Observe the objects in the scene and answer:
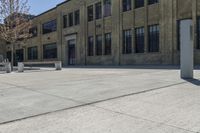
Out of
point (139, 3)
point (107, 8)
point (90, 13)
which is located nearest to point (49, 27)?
point (90, 13)

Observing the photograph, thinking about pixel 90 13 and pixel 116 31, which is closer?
pixel 116 31

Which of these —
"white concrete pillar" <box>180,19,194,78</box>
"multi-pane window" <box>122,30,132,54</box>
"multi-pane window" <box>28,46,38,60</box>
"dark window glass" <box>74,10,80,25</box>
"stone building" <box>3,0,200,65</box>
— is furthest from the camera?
"multi-pane window" <box>28,46,38,60</box>

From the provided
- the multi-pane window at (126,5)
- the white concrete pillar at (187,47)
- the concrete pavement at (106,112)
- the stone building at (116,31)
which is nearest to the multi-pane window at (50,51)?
the stone building at (116,31)

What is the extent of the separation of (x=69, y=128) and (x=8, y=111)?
2.29 metres

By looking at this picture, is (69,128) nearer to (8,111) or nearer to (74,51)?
(8,111)

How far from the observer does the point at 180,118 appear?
5711 millimetres

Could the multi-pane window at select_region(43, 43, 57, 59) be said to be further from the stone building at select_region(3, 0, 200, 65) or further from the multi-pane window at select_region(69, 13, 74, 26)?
the multi-pane window at select_region(69, 13, 74, 26)

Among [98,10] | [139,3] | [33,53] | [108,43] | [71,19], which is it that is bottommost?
[33,53]

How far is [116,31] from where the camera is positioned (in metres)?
32.4

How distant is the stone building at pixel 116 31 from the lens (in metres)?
25.4

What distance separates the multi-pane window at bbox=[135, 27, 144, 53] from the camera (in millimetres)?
29019

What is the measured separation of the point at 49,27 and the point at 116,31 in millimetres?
21256

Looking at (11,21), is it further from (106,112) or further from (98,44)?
(106,112)

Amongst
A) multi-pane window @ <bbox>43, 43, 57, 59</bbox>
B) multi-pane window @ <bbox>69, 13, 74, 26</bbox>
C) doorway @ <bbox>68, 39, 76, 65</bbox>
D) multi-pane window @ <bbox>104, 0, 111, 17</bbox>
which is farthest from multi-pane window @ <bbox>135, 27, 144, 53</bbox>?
multi-pane window @ <bbox>43, 43, 57, 59</bbox>
